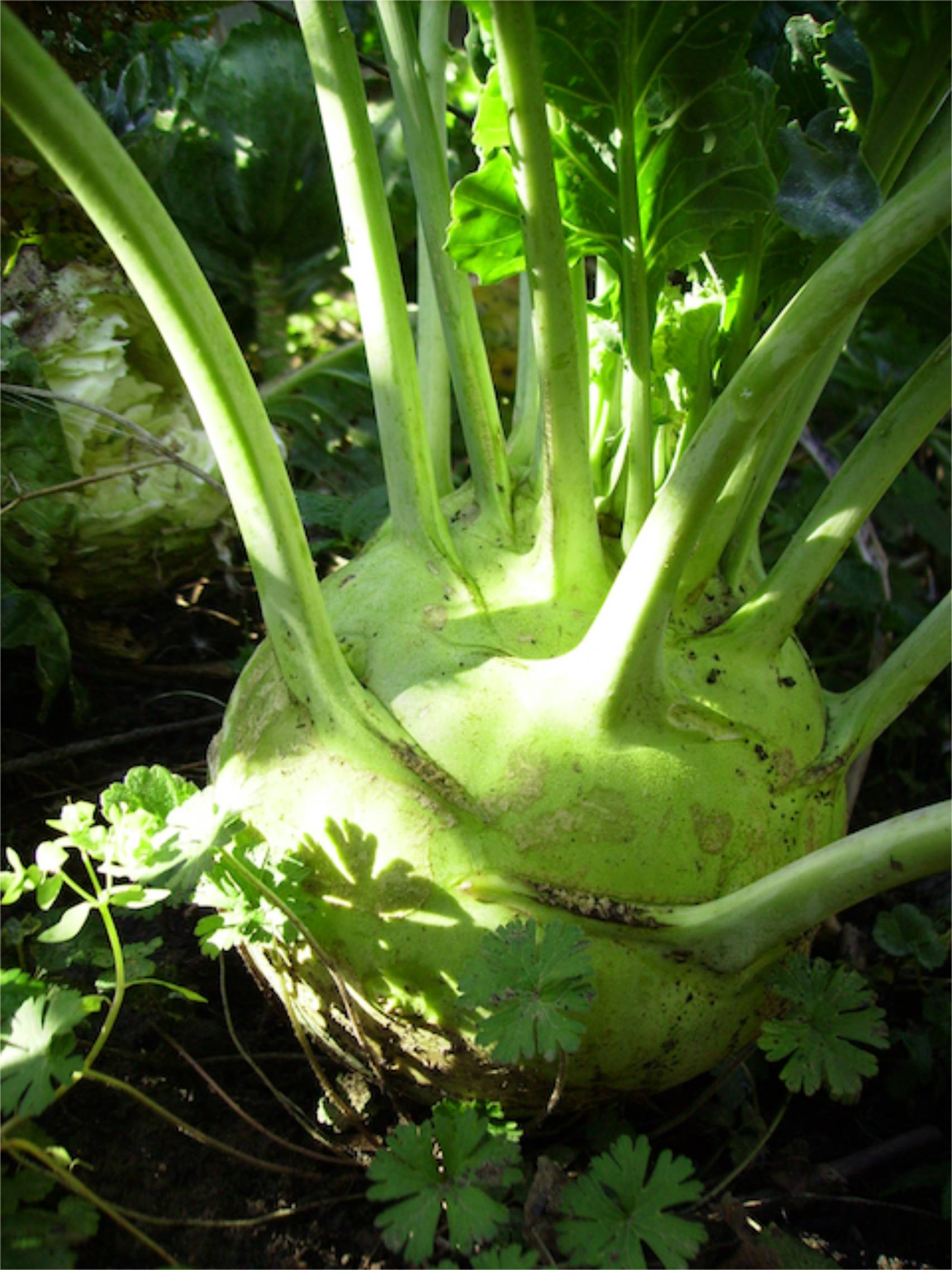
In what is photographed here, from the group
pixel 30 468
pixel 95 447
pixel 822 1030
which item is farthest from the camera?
pixel 95 447

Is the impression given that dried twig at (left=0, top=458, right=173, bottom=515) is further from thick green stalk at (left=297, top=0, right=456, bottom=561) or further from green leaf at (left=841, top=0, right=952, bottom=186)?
green leaf at (left=841, top=0, right=952, bottom=186)

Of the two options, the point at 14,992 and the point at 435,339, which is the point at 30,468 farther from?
the point at 14,992

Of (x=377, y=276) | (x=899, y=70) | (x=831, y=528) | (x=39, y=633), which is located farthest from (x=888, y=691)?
(x=39, y=633)

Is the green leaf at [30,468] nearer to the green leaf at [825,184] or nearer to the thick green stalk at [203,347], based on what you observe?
the thick green stalk at [203,347]

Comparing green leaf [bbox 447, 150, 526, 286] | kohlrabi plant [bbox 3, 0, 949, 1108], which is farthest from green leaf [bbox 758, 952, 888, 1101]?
green leaf [bbox 447, 150, 526, 286]

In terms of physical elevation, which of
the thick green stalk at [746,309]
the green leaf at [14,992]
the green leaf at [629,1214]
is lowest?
the green leaf at [629,1214]

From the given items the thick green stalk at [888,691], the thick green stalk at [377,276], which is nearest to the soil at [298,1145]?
the thick green stalk at [888,691]
